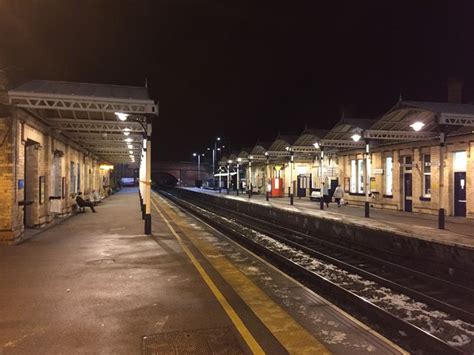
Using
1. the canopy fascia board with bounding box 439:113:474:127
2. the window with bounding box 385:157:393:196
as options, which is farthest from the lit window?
the canopy fascia board with bounding box 439:113:474:127

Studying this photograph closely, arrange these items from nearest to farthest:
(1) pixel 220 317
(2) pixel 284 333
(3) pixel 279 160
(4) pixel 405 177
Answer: (2) pixel 284 333 < (1) pixel 220 317 < (4) pixel 405 177 < (3) pixel 279 160

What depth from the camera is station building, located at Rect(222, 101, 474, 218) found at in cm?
1764

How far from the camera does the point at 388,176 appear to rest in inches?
→ 949

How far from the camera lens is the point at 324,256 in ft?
41.0

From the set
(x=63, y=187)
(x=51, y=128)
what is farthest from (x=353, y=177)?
(x=51, y=128)

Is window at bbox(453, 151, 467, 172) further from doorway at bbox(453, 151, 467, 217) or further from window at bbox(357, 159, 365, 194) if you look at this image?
window at bbox(357, 159, 365, 194)

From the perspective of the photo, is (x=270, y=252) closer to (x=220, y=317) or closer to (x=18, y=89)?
(x=220, y=317)

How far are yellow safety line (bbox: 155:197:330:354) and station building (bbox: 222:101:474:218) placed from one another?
9.96 m

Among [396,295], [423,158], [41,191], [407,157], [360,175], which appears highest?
[407,157]

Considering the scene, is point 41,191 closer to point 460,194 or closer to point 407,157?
point 460,194

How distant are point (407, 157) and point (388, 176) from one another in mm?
2022

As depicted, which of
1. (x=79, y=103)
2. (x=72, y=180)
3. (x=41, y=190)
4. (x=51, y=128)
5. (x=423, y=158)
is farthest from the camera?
(x=72, y=180)

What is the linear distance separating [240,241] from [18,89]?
361 inches

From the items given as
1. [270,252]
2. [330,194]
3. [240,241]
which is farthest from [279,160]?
[270,252]
